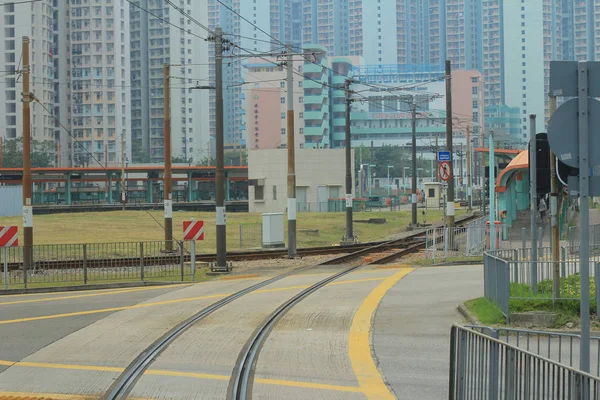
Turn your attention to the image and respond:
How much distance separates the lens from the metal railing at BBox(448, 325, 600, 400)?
20.3 feet

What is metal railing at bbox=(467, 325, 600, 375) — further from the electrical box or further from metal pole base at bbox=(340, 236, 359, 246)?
metal pole base at bbox=(340, 236, 359, 246)

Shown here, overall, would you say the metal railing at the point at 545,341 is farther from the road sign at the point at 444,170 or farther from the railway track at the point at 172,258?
the road sign at the point at 444,170

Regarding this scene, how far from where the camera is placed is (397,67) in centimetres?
19388

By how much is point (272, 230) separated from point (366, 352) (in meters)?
23.6

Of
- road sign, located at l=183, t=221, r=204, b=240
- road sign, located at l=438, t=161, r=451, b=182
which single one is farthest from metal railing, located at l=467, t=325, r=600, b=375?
road sign, located at l=438, t=161, r=451, b=182

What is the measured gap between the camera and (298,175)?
3022 inches

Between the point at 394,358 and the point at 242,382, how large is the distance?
2.52m

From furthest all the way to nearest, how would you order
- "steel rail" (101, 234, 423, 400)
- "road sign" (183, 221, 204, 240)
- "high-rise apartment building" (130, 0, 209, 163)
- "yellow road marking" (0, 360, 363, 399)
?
"high-rise apartment building" (130, 0, 209, 163)
"road sign" (183, 221, 204, 240)
"yellow road marking" (0, 360, 363, 399)
"steel rail" (101, 234, 423, 400)

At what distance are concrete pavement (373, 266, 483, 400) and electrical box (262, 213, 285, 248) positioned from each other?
12.7 meters

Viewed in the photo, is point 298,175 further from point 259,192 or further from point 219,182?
point 219,182

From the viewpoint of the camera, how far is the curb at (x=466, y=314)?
14.5m

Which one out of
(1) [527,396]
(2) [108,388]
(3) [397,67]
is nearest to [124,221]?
(2) [108,388]

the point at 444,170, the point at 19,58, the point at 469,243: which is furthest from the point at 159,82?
the point at 469,243

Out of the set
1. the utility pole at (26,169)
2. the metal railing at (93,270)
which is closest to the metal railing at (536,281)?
the metal railing at (93,270)
